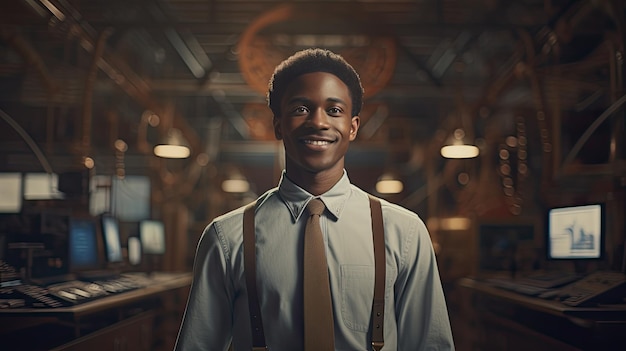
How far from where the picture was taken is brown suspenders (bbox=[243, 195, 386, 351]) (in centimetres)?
223

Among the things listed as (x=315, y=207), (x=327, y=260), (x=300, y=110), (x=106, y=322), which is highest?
(x=300, y=110)

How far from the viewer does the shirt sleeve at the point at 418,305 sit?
7.52 ft

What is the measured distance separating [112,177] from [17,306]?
2.76 meters

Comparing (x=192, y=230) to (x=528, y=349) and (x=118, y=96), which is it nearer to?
(x=118, y=96)

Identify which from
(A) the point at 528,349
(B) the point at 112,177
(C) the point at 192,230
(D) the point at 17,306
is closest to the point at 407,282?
(D) the point at 17,306

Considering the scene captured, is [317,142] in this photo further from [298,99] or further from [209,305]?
[209,305]

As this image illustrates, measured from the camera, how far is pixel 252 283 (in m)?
2.26

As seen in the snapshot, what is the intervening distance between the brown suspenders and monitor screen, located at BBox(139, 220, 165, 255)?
4.01 metres

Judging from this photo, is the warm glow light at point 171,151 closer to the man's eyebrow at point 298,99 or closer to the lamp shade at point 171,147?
the lamp shade at point 171,147

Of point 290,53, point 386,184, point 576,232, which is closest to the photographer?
point 290,53

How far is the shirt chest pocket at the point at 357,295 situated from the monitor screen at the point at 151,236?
4.07m

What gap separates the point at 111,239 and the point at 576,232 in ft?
10.0

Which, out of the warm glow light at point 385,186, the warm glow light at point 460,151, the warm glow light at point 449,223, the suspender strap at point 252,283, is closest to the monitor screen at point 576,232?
the warm glow light at point 385,186

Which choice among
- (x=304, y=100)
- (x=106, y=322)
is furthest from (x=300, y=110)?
(x=106, y=322)
